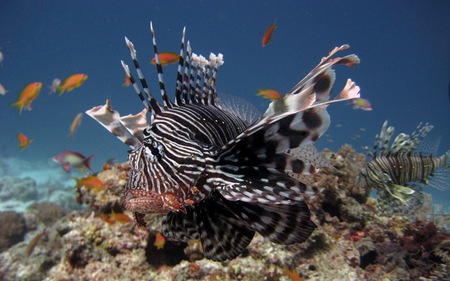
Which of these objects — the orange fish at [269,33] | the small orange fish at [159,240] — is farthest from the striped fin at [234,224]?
the orange fish at [269,33]

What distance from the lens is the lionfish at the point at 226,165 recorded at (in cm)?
158

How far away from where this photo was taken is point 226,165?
1.84 metres

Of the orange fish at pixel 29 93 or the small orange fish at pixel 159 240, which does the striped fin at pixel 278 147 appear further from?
the orange fish at pixel 29 93

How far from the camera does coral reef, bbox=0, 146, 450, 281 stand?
352 centimetres

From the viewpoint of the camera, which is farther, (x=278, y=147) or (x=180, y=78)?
(x=180, y=78)

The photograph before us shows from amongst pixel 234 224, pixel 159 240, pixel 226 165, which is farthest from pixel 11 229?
pixel 226 165

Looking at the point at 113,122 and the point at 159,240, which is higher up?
the point at 113,122

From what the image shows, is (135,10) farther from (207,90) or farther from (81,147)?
(207,90)

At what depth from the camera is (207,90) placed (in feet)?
8.78

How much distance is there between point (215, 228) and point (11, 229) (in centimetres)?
1048

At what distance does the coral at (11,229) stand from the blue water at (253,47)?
47285mm

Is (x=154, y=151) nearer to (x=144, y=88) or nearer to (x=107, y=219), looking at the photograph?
(x=144, y=88)

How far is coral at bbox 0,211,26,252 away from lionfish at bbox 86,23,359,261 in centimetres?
993

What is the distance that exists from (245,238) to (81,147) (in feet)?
153
